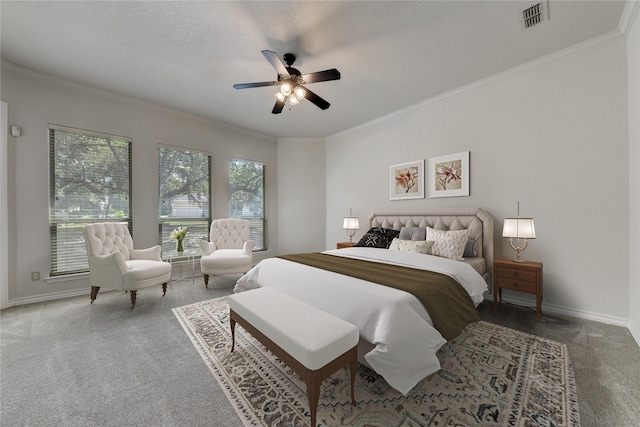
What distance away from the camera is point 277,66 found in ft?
7.88

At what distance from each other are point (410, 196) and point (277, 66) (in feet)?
9.76

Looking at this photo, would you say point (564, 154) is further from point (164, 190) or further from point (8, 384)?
point (164, 190)

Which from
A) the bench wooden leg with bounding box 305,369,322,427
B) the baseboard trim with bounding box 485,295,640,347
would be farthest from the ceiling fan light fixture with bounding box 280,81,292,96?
the baseboard trim with bounding box 485,295,640,347

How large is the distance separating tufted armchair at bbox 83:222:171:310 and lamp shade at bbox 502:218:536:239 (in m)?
4.43

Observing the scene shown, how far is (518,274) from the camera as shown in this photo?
278cm

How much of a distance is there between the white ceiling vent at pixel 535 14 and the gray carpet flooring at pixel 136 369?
3048mm

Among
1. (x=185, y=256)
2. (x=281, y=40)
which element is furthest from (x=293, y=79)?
(x=185, y=256)

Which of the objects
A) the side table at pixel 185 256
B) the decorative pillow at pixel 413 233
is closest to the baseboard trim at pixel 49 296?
the side table at pixel 185 256

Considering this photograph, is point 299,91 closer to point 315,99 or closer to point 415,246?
point 315,99

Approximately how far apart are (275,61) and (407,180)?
2940 millimetres

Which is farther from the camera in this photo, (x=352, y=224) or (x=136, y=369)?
(x=352, y=224)

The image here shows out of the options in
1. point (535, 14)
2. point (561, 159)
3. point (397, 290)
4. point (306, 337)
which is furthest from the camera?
point (561, 159)

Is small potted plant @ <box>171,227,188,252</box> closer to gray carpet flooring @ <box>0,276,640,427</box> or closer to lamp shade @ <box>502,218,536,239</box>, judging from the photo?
gray carpet flooring @ <box>0,276,640,427</box>

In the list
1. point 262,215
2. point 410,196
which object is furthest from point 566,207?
point 262,215
